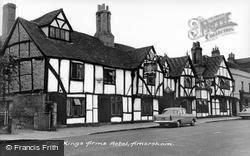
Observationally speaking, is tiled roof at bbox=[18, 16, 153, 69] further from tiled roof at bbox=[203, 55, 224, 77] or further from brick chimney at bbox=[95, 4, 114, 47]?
tiled roof at bbox=[203, 55, 224, 77]

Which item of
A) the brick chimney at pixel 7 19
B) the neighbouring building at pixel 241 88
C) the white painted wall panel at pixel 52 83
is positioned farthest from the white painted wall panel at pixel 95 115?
the neighbouring building at pixel 241 88

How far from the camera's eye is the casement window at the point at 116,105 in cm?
2566

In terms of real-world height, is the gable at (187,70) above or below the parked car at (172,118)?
above

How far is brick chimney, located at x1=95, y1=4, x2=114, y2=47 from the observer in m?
29.4

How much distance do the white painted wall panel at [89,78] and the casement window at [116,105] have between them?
8.82 ft

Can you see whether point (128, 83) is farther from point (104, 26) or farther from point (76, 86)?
point (104, 26)

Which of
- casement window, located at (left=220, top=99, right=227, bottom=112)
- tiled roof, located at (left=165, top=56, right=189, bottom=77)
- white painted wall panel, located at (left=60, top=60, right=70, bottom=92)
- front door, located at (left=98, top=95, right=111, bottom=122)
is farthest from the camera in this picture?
casement window, located at (left=220, top=99, right=227, bottom=112)

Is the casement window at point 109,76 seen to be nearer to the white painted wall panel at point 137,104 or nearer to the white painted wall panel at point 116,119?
the white painted wall panel at point 116,119

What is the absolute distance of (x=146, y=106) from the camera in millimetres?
29094

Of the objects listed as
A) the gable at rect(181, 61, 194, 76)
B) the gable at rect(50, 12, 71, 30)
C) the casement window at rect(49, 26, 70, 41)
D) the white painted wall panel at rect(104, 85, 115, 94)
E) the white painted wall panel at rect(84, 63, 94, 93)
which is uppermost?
the gable at rect(50, 12, 71, 30)

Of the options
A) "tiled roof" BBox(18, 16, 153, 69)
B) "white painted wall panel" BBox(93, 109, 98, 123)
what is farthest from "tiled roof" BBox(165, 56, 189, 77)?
"white painted wall panel" BBox(93, 109, 98, 123)

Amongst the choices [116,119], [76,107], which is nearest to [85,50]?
[76,107]

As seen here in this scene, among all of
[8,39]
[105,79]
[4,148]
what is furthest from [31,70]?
[4,148]

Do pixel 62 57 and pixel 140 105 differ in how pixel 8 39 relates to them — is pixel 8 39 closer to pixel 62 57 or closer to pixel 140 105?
pixel 62 57
